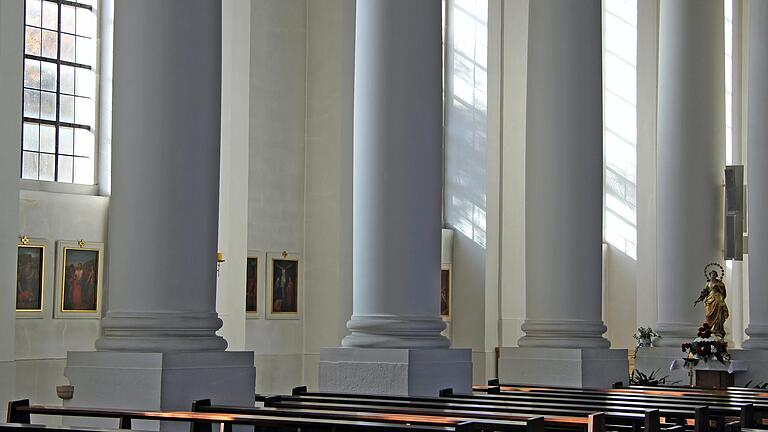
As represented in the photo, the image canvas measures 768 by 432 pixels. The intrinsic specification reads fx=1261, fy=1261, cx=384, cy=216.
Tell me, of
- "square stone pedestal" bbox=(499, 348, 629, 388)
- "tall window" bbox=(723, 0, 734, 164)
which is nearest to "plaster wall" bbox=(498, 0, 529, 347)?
"tall window" bbox=(723, 0, 734, 164)

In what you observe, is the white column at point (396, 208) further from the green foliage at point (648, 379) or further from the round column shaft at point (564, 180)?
the green foliage at point (648, 379)

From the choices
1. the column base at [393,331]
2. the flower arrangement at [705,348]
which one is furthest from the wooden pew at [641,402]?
the flower arrangement at [705,348]

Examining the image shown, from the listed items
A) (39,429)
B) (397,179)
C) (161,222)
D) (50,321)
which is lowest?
(39,429)

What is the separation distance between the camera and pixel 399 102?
11984 mm

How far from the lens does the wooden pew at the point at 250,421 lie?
273 inches

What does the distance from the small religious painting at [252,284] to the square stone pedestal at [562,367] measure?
763 cm

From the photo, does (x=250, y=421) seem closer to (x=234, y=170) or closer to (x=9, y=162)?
(x=9, y=162)

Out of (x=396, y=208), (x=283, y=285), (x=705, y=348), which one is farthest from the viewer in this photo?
(x=283, y=285)

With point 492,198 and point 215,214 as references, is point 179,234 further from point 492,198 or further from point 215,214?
point 492,198

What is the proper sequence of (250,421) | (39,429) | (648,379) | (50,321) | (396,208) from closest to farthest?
(39,429) < (250,421) < (396,208) < (648,379) < (50,321)

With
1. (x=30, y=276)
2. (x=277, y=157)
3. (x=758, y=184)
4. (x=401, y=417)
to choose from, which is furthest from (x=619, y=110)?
(x=401, y=417)

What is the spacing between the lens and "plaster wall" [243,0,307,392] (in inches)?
855

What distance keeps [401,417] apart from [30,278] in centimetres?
1175

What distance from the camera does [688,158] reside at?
62.5 feet
